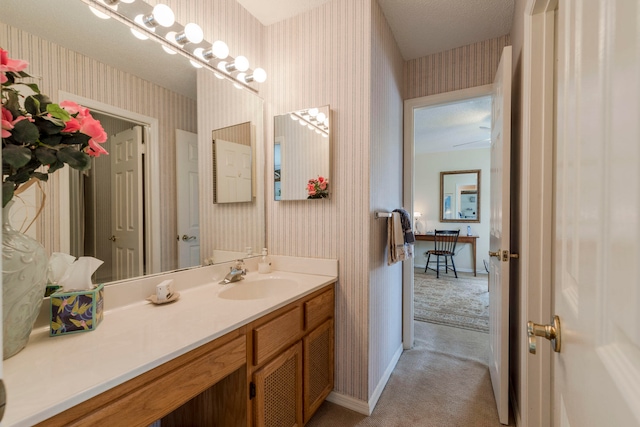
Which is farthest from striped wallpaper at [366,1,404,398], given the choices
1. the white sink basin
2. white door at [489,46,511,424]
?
white door at [489,46,511,424]

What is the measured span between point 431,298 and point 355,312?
8.10ft

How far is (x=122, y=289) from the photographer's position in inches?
45.8

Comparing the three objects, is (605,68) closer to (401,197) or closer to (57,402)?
(57,402)

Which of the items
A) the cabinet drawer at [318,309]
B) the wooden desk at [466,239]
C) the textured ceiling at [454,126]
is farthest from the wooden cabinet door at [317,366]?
the wooden desk at [466,239]

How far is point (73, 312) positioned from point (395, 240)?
165 cm

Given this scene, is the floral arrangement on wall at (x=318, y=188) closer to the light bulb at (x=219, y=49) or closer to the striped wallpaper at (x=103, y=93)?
the striped wallpaper at (x=103, y=93)

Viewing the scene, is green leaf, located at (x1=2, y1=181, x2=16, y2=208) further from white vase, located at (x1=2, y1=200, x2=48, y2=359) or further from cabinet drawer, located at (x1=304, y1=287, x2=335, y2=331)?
cabinet drawer, located at (x1=304, y1=287, x2=335, y2=331)

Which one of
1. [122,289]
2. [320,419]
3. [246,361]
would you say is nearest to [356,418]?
[320,419]

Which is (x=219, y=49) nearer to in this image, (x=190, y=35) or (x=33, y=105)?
(x=190, y=35)

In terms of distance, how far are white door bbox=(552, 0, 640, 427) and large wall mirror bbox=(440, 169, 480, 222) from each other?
5347 millimetres

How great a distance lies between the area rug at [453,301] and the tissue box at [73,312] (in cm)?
293

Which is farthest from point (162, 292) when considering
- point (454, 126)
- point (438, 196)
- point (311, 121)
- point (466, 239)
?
point (438, 196)

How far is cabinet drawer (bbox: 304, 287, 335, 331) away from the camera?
4.77 feet

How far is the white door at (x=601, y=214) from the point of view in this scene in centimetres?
30
